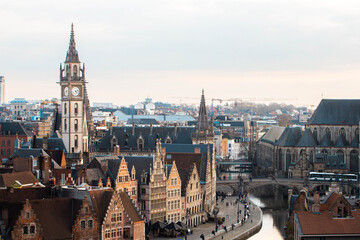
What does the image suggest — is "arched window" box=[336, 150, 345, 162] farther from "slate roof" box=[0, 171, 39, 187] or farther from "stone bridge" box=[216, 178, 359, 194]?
"slate roof" box=[0, 171, 39, 187]

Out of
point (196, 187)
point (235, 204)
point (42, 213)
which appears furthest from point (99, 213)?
point (235, 204)

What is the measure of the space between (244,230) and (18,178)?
35506 millimetres

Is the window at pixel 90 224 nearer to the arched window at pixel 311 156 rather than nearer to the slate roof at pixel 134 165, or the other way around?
A: the slate roof at pixel 134 165

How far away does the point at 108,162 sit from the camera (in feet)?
326

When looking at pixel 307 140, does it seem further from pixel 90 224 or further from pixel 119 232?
pixel 90 224

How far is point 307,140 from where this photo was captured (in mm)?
172000

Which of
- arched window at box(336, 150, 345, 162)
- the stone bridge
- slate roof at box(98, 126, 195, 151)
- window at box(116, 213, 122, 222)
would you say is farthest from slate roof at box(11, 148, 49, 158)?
arched window at box(336, 150, 345, 162)

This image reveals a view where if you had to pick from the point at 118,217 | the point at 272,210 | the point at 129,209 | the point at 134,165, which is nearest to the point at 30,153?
the point at 134,165

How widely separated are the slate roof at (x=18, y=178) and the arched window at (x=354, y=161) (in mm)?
94855

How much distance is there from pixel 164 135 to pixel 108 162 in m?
54.2

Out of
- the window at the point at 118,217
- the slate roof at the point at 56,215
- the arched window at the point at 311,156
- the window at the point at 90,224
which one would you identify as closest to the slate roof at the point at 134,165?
the window at the point at 118,217

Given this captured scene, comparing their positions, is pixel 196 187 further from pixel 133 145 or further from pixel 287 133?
pixel 287 133

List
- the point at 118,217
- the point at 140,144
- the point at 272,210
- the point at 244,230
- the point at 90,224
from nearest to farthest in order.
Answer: the point at 90,224 → the point at 118,217 → the point at 244,230 → the point at 272,210 → the point at 140,144

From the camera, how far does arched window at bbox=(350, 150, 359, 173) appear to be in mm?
166025
